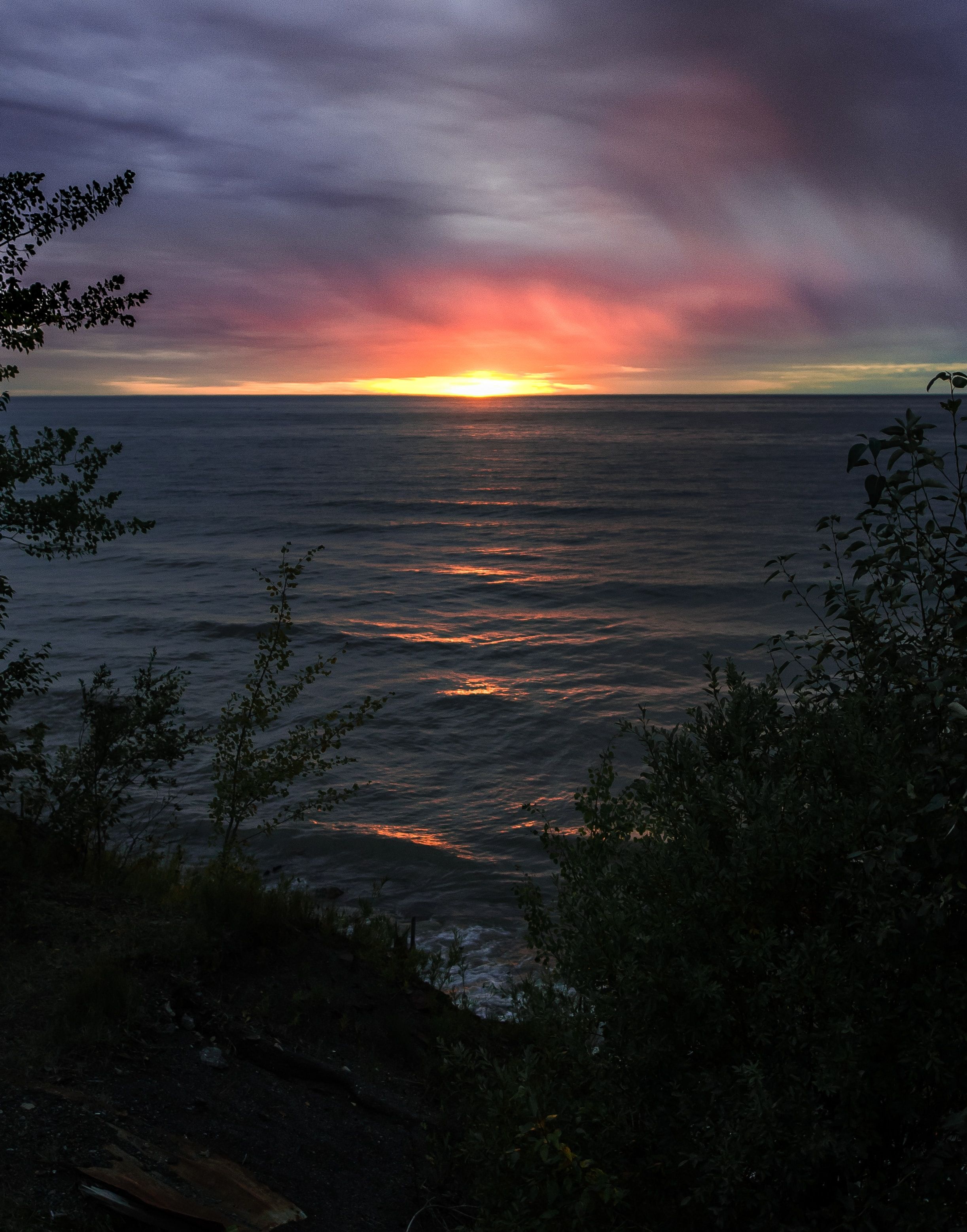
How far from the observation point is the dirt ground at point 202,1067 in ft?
17.5

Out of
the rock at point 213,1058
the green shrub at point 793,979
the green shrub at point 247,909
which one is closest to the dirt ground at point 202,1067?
the rock at point 213,1058

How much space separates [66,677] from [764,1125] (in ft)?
73.6

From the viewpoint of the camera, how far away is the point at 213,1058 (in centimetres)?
654

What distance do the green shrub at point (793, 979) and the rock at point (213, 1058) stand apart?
234 centimetres

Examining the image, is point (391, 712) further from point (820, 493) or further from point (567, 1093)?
point (820, 493)

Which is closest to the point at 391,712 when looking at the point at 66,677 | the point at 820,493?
the point at 66,677

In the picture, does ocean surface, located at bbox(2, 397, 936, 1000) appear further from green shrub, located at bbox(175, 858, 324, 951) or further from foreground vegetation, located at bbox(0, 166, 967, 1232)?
foreground vegetation, located at bbox(0, 166, 967, 1232)

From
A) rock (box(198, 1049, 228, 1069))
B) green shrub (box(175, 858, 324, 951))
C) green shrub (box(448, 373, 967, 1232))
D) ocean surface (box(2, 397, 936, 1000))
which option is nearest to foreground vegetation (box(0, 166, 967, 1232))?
green shrub (box(448, 373, 967, 1232))

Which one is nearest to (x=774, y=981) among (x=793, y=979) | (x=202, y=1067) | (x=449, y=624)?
(x=793, y=979)

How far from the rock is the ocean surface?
4807 millimetres

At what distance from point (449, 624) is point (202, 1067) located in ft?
79.9

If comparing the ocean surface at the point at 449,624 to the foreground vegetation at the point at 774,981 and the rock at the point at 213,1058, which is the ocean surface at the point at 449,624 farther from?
the foreground vegetation at the point at 774,981

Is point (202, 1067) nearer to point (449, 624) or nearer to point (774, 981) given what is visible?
point (774, 981)

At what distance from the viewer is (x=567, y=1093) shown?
4566 mm
